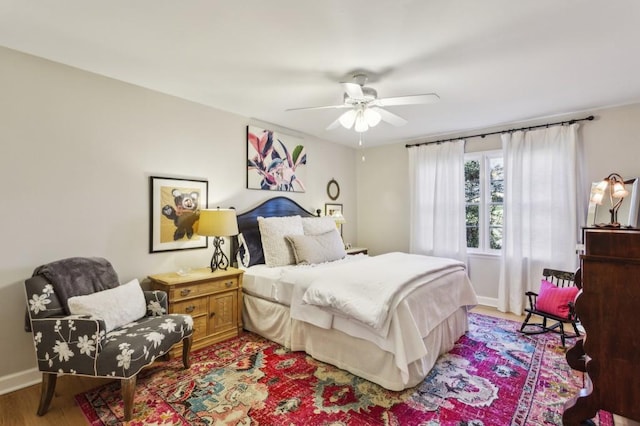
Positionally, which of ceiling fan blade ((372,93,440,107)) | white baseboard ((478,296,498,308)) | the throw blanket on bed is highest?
ceiling fan blade ((372,93,440,107))

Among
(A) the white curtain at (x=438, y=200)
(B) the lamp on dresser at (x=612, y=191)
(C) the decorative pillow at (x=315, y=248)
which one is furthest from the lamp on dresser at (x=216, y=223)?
(B) the lamp on dresser at (x=612, y=191)

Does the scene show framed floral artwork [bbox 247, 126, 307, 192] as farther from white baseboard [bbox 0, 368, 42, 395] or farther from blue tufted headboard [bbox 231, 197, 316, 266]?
white baseboard [bbox 0, 368, 42, 395]

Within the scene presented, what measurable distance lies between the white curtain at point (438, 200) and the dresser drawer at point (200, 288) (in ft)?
9.84

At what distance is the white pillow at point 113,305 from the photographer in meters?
2.06

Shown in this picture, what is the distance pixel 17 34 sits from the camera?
2.05m

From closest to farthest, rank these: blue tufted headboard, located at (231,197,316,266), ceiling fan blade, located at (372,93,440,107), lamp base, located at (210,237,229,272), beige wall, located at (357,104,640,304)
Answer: ceiling fan blade, located at (372,93,440,107) < lamp base, located at (210,237,229,272) < beige wall, located at (357,104,640,304) < blue tufted headboard, located at (231,197,316,266)

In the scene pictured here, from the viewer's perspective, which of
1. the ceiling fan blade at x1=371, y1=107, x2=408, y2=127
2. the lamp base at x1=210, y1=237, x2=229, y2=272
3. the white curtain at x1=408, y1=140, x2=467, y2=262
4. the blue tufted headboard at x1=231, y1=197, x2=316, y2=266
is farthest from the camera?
the white curtain at x1=408, y1=140, x2=467, y2=262

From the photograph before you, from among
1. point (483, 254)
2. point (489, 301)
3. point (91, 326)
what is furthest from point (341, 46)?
point (489, 301)

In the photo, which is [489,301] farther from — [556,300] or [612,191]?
[612,191]

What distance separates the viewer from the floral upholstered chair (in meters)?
1.88

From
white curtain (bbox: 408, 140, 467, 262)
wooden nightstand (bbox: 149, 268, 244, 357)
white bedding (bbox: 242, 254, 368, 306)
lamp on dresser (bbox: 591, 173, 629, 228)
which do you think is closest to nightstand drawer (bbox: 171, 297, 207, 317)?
wooden nightstand (bbox: 149, 268, 244, 357)

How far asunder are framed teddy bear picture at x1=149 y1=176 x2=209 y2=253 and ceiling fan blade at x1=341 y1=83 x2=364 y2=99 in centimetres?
192

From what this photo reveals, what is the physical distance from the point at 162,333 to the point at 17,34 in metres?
2.28

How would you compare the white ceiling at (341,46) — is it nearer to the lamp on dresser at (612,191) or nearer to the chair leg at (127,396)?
the lamp on dresser at (612,191)
